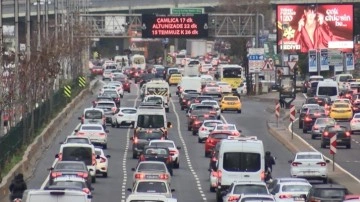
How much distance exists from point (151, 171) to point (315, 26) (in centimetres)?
6483

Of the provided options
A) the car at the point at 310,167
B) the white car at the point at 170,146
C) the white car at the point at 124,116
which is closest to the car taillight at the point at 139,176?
the car at the point at 310,167

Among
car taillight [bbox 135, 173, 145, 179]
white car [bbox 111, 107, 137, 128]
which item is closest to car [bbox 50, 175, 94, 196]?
car taillight [bbox 135, 173, 145, 179]

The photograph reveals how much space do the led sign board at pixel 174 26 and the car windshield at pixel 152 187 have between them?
71581 millimetres

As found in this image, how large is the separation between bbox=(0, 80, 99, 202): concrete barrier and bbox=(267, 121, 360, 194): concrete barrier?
35.8 feet

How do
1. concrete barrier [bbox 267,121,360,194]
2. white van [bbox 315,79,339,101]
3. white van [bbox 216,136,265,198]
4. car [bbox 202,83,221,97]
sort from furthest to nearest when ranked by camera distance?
1. car [bbox 202,83,221,97]
2. white van [bbox 315,79,339,101]
3. concrete barrier [bbox 267,121,360,194]
4. white van [bbox 216,136,265,198]

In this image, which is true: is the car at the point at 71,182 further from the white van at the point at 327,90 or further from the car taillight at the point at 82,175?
the white van at the point at 327,90

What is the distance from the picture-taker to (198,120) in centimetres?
7906

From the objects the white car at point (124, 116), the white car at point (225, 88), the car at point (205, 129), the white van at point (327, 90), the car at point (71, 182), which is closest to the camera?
the car at point (71, 182)

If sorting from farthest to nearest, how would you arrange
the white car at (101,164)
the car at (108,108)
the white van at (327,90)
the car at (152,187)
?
the white van at (327,90) < the car at (108,108) < the white car at (101,164) < the car at (152,187)

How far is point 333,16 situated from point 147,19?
13.8m

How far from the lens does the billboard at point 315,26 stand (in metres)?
111

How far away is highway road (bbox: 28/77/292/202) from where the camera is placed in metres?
51.2

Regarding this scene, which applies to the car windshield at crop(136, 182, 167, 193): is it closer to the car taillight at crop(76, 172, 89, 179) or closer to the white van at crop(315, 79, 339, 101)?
the car taillight at crop(76, 172, 89, 179)

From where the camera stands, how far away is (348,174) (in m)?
57.0
